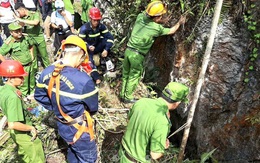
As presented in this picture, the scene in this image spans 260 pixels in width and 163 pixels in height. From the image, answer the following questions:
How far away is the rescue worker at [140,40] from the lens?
4.87 metres

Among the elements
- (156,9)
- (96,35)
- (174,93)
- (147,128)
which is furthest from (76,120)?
(96,35)

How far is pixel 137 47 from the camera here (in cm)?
544

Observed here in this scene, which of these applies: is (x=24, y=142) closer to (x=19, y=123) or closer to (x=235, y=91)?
(x=19, y=123)

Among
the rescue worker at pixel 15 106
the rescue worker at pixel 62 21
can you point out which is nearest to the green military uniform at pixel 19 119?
the rescue worker at pixel 15 106

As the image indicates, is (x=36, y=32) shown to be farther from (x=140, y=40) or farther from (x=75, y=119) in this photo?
(x=75, y=119)

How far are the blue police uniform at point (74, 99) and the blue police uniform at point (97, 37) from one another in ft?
8.78

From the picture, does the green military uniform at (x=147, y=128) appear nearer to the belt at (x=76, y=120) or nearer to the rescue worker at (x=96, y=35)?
the belt at (x=76, y=120)

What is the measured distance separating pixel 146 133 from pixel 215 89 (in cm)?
162

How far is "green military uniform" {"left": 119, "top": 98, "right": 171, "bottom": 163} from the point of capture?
10.4ft

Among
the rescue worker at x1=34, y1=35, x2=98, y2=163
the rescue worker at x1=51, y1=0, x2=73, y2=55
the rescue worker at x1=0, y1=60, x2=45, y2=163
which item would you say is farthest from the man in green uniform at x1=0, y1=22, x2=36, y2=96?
the rescue worker at x1=34, y1=35, x2=98, y2=163

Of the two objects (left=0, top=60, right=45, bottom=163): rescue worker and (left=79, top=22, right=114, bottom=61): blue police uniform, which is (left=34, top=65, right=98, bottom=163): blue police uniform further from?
(left=79, top=22, right=114, bottom=61): blue police uniform

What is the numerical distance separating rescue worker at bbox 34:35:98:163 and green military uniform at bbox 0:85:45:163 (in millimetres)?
332

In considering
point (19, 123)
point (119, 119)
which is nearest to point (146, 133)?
point (19, 123)

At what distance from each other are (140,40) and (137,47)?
188 mm
